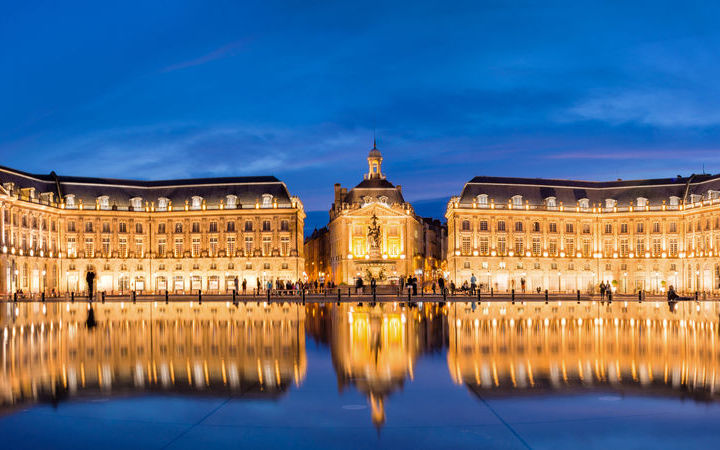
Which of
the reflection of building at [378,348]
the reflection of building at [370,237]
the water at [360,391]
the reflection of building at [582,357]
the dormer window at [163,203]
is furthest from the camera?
the dormer window at [163,203]

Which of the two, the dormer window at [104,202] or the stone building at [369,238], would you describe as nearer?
the stone building at [369,238]

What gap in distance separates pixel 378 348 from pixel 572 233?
85.8 metres

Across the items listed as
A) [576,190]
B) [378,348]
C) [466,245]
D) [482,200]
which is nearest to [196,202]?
[466,245]

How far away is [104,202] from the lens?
9350 cm

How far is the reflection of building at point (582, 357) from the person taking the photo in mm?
11570

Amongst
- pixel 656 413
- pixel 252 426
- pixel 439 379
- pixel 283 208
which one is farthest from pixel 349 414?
pixel 283 208

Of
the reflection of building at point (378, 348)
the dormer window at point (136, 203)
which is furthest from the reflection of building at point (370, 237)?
the reflection of building at point (378, 348)

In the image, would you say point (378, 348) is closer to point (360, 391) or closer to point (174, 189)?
point (360, 391)

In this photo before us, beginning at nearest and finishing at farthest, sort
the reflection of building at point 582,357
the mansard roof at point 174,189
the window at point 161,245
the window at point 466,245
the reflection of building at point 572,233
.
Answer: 1. the reflection of building at point 582,357
2. the mansard roof at point 174,189
3. the reflection of building at point 572,233
4. the window at point 161,245
5. the window at point 466,245

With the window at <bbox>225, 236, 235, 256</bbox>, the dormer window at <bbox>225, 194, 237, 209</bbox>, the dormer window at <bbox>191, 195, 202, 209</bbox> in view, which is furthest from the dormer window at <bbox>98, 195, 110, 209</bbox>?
the window at <bbox>225, 236, 235, 256</bbox>

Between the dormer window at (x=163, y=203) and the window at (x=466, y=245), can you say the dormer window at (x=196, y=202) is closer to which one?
the dormer window at (x=163, y=203)

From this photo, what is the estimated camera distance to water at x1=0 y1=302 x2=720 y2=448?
8164 millimetres

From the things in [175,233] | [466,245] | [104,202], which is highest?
[104,202]

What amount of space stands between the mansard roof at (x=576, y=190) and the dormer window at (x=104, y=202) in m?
44.2
